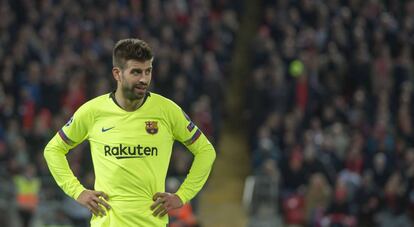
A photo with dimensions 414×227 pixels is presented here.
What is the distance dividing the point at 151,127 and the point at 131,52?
1.60 feet

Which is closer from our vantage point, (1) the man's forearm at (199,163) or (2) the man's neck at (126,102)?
(2) the man's neck at (126,102)

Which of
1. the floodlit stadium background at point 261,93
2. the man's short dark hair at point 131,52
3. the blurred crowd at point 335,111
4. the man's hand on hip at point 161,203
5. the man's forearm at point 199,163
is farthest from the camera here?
the blurred crowd at point 335,111

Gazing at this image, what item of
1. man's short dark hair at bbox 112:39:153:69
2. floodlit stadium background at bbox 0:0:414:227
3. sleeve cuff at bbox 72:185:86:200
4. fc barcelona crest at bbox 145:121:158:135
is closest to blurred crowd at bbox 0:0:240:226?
floodlit stadium background at bbox 0:0:414:227

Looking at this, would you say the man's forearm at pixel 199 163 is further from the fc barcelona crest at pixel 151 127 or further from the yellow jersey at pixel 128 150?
the fc barcelona crest at pixel 151 127

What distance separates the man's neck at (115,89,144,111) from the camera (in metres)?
6.74

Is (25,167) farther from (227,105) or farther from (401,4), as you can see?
(401,4)

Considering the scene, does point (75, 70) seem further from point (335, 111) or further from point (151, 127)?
point (151, 127)

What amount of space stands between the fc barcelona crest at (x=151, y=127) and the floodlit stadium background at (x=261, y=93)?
533cm

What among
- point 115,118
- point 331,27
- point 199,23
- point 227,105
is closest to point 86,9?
point 199,23

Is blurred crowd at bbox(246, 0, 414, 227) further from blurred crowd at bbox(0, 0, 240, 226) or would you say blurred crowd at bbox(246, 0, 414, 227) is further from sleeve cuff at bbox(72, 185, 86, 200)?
sleeve cuff at bbox(72, 185, 86, 200)

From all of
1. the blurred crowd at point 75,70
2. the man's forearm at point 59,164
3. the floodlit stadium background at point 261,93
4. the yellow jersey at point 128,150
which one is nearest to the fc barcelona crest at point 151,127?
the yellow jersey at point 128,150

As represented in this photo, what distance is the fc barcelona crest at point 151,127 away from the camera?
22.1 ft

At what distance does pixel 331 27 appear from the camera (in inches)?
775

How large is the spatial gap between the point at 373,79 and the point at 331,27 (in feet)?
5.43
